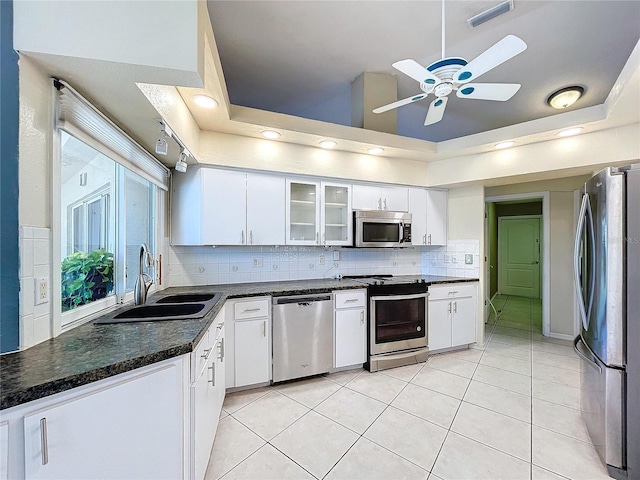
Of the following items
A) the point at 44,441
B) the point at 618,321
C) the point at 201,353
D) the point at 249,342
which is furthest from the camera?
the point at 249,342

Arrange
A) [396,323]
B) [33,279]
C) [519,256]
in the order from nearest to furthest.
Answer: [33,279] < [396,323] < [519,256]

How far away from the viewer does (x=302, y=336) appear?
277cm

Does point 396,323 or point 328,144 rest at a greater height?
point 328,144

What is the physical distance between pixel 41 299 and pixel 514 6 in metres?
3.55

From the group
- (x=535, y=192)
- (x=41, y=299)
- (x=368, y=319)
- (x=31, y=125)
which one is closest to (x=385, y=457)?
(x=368, y=319)

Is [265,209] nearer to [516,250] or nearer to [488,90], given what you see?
[488,90]

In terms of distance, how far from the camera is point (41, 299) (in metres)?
1.24

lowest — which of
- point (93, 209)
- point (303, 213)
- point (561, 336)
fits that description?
point (561, 336)

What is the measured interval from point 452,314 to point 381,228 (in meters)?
1.37

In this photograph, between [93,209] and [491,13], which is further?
[491,13]

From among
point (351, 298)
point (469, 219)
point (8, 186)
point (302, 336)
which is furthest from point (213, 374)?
point (469, 219)

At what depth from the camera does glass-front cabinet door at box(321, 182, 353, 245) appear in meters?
3.34

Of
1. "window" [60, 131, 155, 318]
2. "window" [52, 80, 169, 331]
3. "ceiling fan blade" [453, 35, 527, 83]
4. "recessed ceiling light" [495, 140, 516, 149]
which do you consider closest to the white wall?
"recessed ceiling light" [495, 140, 516, 149]

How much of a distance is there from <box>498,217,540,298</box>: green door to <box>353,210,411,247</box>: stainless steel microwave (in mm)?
5673
